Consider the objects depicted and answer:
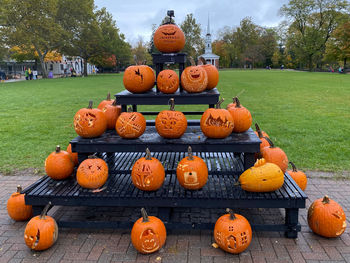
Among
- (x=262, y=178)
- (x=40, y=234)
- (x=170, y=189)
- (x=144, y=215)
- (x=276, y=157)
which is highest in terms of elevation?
(x=276, y=157)

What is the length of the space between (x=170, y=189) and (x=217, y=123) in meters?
1.08

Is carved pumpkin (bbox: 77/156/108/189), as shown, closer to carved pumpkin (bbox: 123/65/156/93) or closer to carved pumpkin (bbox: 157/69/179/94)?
carved pumpkin (bbox: 123/65/156/93)

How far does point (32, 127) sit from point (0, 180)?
194 inches

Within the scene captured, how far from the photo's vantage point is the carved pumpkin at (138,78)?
14.5ft

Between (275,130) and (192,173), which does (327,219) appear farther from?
(275,130)

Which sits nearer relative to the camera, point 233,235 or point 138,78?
point 233,235

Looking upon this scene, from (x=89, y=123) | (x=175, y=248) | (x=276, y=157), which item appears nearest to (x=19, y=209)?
(x=89, y=123)

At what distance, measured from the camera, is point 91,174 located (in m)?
3.86

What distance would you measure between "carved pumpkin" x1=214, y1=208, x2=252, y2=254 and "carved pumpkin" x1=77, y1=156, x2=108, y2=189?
5.37 ft

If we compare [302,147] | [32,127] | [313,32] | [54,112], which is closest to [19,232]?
[302,147]

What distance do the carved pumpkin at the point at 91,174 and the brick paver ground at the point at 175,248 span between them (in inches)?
26.2

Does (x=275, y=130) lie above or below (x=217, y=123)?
below

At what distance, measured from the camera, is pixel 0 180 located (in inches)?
228

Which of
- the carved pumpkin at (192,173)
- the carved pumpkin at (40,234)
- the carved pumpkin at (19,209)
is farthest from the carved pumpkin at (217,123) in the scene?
the carved pumpkin at (19,209)
